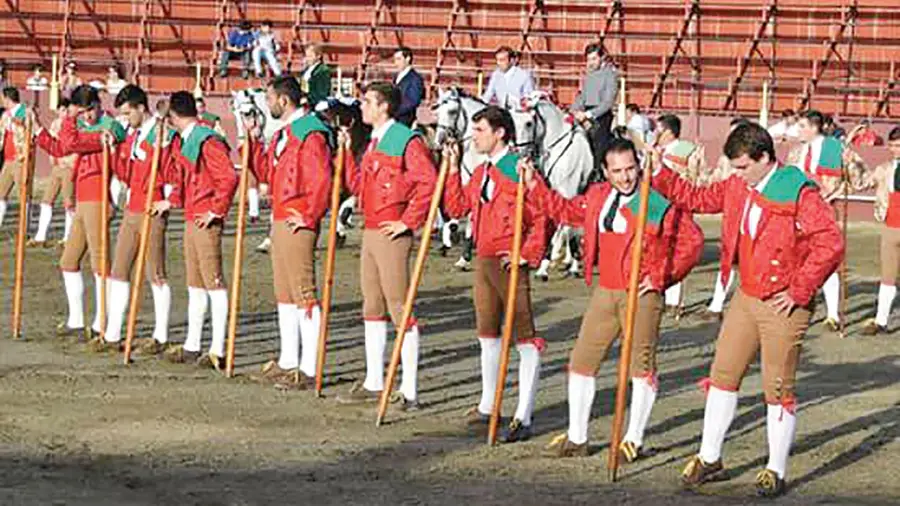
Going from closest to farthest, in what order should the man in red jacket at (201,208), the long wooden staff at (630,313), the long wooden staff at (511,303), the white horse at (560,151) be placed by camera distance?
1. the long wooden staff at (630,313)
2. the long wooden staff at (511,303)
3. the man in red jacket at (201,208)
4. the white horse at (560,151)

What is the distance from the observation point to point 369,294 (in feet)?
43.3

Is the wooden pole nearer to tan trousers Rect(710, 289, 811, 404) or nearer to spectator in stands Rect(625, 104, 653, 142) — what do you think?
tan trousers Rect(710, 289, 811, 404)

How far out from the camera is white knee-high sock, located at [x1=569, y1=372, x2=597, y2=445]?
11.1m

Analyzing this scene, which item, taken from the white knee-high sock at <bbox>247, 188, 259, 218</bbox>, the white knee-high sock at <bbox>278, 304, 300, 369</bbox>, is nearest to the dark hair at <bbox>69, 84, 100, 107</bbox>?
the white knee-high sock at <bbox>278, 304, 300, 369</bbox>

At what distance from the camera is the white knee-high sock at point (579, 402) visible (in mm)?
11133

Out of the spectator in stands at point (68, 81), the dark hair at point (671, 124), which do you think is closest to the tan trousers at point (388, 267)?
the dark hair at point (671, 124)

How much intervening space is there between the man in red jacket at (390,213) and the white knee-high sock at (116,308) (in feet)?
9.59

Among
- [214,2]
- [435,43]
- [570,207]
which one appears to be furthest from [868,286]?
[214,2]

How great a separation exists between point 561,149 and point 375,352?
9.04 m

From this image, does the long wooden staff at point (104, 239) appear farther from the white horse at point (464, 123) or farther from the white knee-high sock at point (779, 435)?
the white knee-high sock at point (779, 435)

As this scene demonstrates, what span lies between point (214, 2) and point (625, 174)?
31378 mm

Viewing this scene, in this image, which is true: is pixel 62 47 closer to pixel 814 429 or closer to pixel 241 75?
pixel 241 75

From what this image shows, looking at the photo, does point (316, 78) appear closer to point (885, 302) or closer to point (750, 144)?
point (885, 302)

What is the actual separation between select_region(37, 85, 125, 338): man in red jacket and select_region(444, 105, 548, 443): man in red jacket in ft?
14.4
